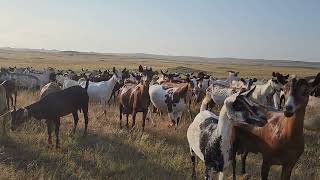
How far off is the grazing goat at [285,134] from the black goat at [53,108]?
5534 millimetres

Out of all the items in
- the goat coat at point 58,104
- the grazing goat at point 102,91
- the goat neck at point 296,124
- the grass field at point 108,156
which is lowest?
the grass field at point 108,156

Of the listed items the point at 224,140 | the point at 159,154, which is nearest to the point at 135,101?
the point at 159,154

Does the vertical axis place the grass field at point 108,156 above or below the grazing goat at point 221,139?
below

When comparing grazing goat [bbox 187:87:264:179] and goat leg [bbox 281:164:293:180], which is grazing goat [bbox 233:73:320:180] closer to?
goat leg [bbox 281:164:293:180]

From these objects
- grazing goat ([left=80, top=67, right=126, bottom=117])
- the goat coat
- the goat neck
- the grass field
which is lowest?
the grass field

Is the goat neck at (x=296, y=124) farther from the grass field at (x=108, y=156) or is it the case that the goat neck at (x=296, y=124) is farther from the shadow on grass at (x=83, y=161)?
the shadow on grass at (x=83, y=161)

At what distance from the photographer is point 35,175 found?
29.8ft

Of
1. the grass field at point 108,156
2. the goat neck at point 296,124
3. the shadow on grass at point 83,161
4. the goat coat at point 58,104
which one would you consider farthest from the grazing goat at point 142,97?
the goat neck at point 296,124

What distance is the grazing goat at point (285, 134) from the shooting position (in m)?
7.51

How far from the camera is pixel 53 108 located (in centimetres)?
1230

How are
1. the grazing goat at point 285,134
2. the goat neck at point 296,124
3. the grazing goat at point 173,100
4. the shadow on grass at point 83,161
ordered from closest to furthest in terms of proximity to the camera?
the grazing goat at point 285,134 → the goat neck at point 296,124 → the shadow on grass at point 83,161 → the grazing goat at point 173,100

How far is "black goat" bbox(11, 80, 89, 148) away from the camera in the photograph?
1154 centimetres

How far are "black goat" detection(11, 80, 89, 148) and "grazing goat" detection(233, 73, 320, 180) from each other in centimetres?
553

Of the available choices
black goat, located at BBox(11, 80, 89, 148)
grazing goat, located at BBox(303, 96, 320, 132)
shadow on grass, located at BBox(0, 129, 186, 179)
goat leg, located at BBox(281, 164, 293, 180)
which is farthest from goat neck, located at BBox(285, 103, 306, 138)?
black goat, located at BBox(11, 80, 89, 148)
